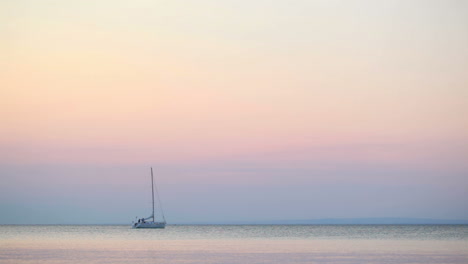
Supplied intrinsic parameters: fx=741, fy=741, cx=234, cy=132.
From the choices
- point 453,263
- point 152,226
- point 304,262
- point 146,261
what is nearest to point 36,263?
point 146,261

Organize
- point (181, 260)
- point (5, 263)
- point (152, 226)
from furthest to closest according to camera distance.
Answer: point (152, 226), point (181, 260), point (5, 263)

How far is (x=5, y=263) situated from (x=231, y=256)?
1974cm

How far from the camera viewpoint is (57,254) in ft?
225

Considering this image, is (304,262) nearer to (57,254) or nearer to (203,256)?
(203,256)

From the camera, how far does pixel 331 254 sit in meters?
69.9

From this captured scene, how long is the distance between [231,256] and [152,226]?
77.7 metres

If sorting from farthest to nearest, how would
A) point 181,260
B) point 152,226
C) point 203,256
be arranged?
1. point 152,226
2. point 203,256
3. point 181,260

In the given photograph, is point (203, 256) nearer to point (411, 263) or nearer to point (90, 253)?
point (90, 253)

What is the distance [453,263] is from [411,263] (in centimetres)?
354

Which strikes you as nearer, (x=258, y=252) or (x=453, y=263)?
(x=453, y=263)

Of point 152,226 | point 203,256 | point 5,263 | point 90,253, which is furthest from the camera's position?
point 152,226

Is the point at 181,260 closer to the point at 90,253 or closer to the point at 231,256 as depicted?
the point at 231,256

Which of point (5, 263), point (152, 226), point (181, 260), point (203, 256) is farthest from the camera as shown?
point (152, 226)

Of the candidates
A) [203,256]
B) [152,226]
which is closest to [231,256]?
[203,256]
